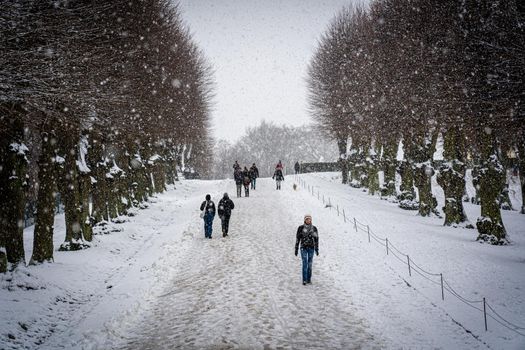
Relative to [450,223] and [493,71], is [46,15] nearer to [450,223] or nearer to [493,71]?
[493,71]

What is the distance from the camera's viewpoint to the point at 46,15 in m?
7.80

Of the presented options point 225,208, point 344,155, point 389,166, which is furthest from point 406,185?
point 225,208

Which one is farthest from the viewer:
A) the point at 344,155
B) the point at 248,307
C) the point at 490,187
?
the point at 344,155

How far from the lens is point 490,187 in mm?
14375

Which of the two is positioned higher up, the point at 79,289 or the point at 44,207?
the point at 44,207

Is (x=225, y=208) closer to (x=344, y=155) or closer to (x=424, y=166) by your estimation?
(x=424, y=166)

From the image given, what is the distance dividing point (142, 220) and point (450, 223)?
16.7m

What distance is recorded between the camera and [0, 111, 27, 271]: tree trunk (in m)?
8.73

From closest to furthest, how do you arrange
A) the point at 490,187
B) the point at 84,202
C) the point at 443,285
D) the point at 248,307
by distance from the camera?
the point at 248,307 < the point at 443,285 < the point at 84,202 < the point at 490,187

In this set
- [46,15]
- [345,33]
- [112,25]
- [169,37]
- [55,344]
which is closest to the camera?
[55,344]

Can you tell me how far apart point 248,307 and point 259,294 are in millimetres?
818

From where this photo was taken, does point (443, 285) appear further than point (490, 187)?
No

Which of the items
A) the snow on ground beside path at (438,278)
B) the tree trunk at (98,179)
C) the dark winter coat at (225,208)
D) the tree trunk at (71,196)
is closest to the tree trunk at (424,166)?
the snow on ground beside path at (438,278)

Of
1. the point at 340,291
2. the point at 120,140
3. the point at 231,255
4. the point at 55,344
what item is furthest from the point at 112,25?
the point at 340,291
